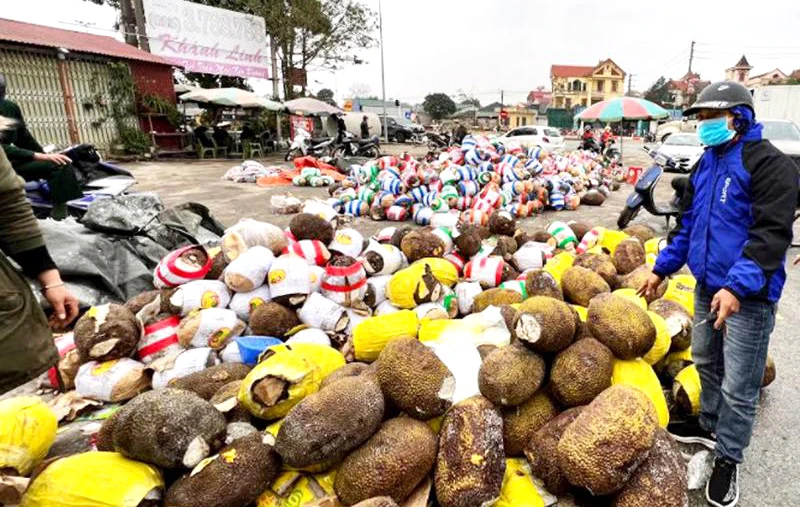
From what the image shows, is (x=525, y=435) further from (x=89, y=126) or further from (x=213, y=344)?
(x=89, y=126)

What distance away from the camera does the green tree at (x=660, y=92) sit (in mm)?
71875

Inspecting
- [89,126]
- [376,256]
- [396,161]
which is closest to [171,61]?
Result: [89,126]

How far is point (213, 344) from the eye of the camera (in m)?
2.84

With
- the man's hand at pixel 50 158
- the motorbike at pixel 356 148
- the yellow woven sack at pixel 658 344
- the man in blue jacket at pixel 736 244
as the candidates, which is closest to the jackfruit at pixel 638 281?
the yellow woven sack at pixel 658 344

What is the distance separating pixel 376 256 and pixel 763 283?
93.3 inches

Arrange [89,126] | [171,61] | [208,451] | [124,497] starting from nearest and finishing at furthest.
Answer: [124,497] → [208,451] → [89,126] → [171,61]

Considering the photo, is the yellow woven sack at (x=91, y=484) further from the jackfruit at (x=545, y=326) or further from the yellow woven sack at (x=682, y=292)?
the yellow woven sack at (x=682, y=292)

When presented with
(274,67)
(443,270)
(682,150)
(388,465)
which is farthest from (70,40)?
(682,150)

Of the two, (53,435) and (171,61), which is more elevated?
(171,61)

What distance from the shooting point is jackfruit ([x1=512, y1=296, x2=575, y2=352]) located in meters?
2.00

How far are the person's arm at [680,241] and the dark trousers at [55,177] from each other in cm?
522

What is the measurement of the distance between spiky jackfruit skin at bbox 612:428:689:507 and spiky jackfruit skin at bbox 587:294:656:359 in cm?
46

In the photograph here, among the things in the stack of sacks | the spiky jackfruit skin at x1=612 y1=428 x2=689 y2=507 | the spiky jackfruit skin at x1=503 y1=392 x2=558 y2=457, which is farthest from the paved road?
the spiky jackfruit skin at x1=503 y1=392 x2=558 y2=457

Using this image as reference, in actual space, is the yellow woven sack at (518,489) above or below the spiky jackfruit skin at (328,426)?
below
